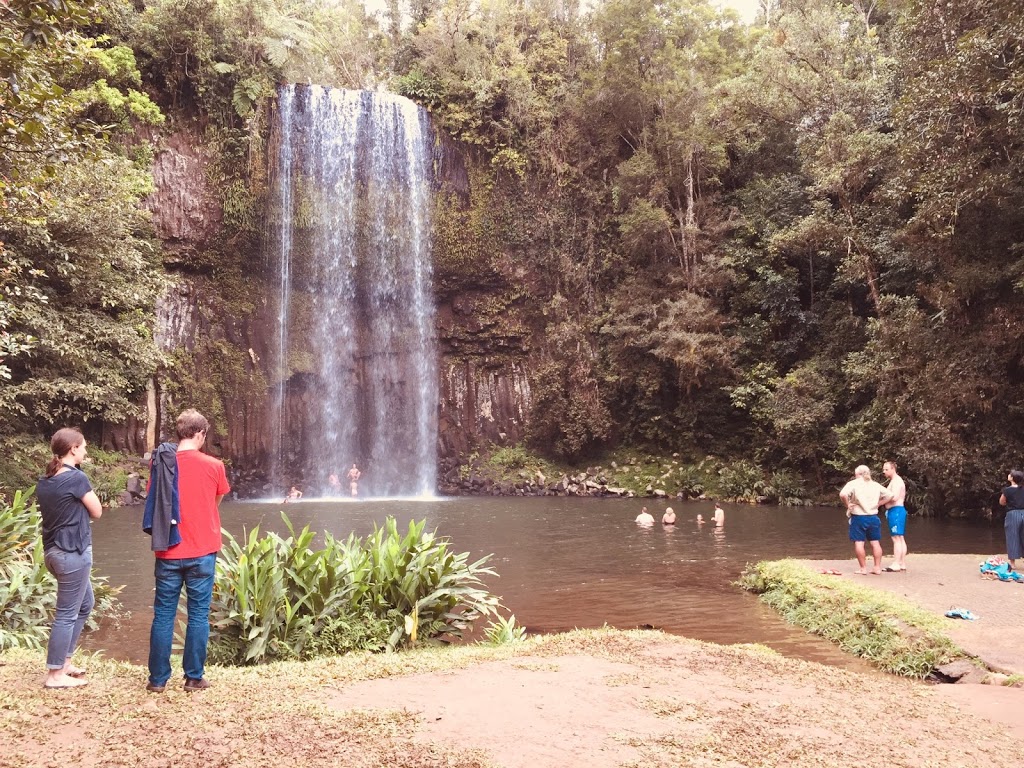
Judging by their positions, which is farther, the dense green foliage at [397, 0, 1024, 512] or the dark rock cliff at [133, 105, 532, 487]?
the dark rock cliff at [133, 105, 532, 487]

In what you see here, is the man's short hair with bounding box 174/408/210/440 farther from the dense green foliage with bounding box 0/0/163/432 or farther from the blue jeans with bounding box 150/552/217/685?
the dense green foliage with bounding box 0/0/163/432

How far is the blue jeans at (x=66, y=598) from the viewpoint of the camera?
4336 millimetres

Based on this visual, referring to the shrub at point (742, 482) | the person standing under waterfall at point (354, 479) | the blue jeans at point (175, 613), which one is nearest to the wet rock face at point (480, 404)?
the person standing under waterfall at point (354, 479)

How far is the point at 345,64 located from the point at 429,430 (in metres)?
19.0

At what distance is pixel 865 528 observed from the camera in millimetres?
9359

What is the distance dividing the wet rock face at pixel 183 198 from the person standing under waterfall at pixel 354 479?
374 inches

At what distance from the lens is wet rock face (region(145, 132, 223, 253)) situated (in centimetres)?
2494

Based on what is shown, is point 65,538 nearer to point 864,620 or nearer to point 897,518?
point 864,620

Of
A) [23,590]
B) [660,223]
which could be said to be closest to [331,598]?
[23,590]

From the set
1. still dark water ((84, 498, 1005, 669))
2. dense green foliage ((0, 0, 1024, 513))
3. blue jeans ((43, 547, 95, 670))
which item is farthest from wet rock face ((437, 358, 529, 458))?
blue jeans ((43, 547, 95, 670))

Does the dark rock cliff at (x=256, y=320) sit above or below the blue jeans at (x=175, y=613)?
above

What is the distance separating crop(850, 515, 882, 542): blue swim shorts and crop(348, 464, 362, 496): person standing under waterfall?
1823 cm

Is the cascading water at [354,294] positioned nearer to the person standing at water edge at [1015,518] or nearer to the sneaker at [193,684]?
the person standing at water edge at [1015,518]

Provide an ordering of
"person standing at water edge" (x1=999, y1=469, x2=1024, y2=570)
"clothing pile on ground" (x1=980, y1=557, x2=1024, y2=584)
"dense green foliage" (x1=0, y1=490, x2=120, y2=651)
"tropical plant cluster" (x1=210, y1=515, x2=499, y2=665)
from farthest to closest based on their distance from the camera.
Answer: "person standing at water edge" (x1=999, y1=469, x2=1024, y2=570) → "clothing pile on ground" (x1=980, y1=557, x2=1024, y2=584) → "dense green foliage" (x1=0, y1=490, x2=120, y2=651) → "tropical plant cluster" (x1=210, y1=515, x2=499, y2=665)
